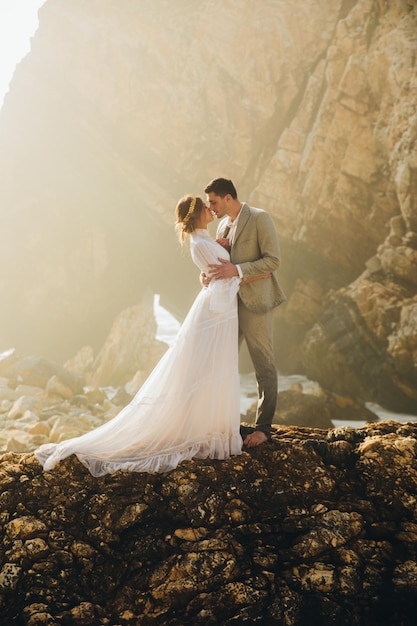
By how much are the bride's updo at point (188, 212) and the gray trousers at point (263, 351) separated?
2.75ft

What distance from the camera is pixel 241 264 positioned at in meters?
4.04

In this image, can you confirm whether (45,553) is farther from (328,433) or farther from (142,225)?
(142,225)

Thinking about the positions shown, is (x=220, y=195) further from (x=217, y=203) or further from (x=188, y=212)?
(x=188, y=212)

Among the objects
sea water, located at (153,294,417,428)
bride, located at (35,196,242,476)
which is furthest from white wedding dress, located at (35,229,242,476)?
sea water, located at (153,294,417,428)

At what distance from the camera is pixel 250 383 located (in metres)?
25.1

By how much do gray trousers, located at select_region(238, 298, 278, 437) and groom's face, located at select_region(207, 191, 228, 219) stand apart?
33.1 inches

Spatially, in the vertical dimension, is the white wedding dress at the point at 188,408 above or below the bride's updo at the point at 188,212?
below

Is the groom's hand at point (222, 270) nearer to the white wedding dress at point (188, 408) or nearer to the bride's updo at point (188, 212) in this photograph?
the white wedding dress at point (188, 408)

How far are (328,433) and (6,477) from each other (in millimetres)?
2779

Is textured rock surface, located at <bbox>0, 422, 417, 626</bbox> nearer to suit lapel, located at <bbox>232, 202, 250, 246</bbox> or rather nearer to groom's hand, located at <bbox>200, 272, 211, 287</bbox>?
groom's hand, located at <bbox>200, 272, 211, 287</bbox>

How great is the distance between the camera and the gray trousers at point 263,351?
165 inches

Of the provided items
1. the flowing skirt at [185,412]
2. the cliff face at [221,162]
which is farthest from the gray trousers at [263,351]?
the cliff face at [221,162]

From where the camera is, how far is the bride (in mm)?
3617

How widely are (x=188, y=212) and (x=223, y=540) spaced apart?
2.59 metres
